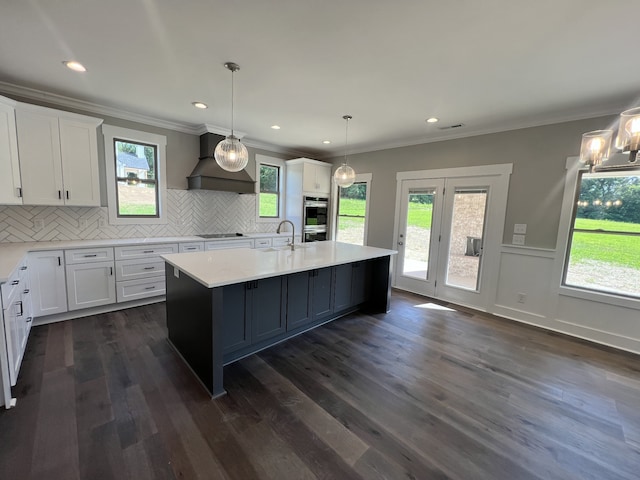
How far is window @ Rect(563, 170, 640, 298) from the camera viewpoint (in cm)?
294

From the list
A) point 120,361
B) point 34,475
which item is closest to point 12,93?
point 120,361

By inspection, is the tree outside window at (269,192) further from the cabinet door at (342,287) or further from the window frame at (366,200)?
the cabinet door at (342,287)

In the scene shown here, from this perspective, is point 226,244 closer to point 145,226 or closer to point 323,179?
point 145,226

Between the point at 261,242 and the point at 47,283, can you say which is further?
the point at 261,242

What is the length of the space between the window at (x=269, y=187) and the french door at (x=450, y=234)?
245 centimetres

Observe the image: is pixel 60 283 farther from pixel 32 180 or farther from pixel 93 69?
pixel 93 69

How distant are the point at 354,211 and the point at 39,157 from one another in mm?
4627

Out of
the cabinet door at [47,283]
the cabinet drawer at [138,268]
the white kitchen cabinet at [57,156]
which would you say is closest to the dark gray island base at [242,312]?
the cabinet drawer at [138,268]

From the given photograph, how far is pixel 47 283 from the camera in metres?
2.95

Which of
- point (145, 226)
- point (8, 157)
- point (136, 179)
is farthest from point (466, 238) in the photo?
point (8, 157)

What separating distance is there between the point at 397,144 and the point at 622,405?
411 cm

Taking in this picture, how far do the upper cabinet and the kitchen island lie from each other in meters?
2.24

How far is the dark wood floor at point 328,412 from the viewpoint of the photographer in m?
1.52

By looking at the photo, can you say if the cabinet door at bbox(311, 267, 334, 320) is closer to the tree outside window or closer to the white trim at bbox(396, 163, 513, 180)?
the white trim at bbox(396, 163, 513, 180)
